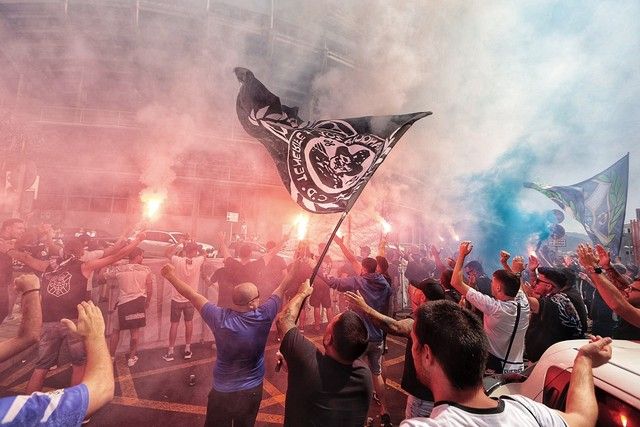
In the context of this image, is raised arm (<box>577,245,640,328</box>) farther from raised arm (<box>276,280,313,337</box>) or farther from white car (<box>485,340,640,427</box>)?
raised arm (<box>276,280,313,337</box>)

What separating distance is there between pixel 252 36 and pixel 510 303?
9.01 meters

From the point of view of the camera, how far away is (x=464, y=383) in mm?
990

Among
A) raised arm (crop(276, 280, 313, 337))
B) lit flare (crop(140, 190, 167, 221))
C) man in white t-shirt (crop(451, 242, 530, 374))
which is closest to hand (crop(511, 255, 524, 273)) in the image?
man in white t-shirt (crop(451, 242, 530, 374))

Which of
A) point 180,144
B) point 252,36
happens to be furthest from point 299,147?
point 180,144

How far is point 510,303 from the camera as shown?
267cm

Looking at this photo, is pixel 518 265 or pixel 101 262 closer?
pixel 101 262

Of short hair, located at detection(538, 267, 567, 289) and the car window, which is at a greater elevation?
short hair, located at detection(538, 267, 567, 289)

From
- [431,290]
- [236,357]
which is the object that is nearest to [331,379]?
[236,357]

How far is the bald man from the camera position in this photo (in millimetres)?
2203

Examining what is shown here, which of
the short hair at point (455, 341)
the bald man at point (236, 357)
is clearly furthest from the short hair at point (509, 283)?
the bald man at point (236, 357)

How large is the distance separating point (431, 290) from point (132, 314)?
160 inches

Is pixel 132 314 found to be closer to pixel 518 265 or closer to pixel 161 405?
pixel 161 405

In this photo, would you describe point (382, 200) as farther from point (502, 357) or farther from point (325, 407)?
point (325, 407)

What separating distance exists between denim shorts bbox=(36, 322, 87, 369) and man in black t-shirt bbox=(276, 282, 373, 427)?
275cm
